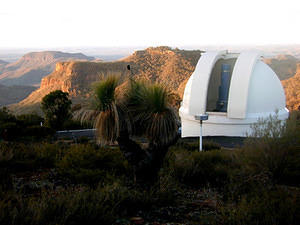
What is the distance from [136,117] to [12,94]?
81.0 m

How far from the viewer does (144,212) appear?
4.13 meters

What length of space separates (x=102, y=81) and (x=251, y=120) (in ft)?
30.2

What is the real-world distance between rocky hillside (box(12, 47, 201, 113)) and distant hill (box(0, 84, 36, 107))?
28.0ft

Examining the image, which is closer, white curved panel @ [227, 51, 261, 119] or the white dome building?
white curved panel @ [227, 51, 261, 119]

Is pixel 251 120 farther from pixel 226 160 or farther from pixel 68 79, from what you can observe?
pixel 68 79

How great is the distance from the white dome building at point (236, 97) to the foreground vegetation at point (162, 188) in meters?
5.37

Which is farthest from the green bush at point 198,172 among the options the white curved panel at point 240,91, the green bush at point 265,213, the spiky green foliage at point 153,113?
the white curved panel at point 240,91

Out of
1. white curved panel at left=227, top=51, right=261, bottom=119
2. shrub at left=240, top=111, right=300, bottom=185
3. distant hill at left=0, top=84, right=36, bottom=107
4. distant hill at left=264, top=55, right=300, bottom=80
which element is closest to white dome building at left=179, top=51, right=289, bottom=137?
white curved panel at left=227, top=51, right=261, bottom=119

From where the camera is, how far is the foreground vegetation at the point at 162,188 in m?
3.42

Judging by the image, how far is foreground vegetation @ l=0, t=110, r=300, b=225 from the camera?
3.42m

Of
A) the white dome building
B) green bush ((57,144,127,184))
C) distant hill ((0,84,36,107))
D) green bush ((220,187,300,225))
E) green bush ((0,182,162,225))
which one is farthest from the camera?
distant hill ((0,84,36,107))

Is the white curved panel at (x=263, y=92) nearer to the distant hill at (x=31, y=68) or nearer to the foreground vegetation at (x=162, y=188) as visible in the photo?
the foreground vegetation at (x=162, y=188)

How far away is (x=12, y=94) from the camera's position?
7825 centimetres

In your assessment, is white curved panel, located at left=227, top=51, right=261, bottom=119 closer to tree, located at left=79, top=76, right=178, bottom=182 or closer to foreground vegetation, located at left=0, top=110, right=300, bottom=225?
foreground vegetation, located at left=0, top=110, right=300, bottom=225
